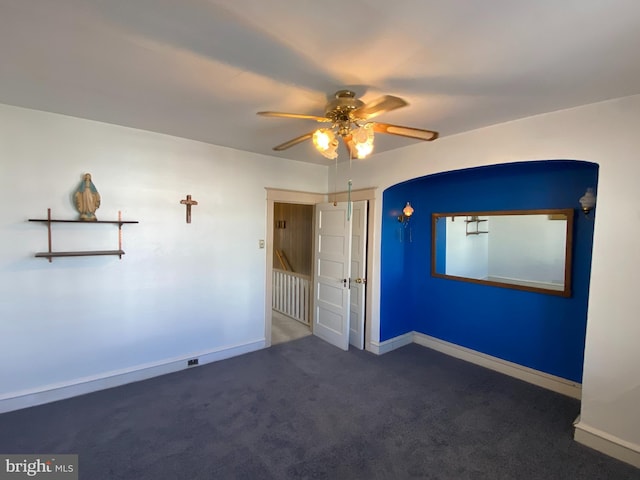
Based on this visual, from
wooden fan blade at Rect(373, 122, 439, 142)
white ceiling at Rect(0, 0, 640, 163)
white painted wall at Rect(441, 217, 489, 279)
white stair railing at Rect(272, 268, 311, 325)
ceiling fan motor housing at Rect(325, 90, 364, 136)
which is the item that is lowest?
white stair railing at Rect(272, 268, 311, 325)

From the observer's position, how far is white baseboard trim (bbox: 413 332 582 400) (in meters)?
2.96

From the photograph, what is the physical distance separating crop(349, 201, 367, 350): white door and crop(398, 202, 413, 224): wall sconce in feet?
1.78

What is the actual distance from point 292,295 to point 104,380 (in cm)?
297

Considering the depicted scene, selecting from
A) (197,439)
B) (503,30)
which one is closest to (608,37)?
(503,30)

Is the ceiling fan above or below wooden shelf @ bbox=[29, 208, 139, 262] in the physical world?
above

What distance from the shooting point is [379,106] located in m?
1.80

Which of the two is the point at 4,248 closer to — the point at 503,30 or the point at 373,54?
the point at 373,54

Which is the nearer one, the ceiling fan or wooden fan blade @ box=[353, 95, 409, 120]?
wooden fan blade @ box=[353, 95, 409, 120]

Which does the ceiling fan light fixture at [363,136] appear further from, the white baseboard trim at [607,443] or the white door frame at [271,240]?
the white baseboard trim at [607,443]

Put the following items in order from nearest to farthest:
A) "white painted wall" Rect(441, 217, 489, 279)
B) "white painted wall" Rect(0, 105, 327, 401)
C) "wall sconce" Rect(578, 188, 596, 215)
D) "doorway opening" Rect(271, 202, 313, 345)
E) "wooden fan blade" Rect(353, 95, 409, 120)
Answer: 1. "wooden fan blade" Rect(353, 95, 409, 120)
2. "white painted wall" Rect(0, 105, 327, 401)
3. "wall sconce" Rect(578, 188, 596, 215)
4. "white painted wall" Rect(441, 217, 489, 279)
5. "doorway opening" Rect(271, 202, 313, 345)

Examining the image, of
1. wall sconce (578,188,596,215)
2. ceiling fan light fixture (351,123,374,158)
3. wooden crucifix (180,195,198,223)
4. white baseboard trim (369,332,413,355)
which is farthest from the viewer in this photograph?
white baseboard trim (369,332,413,355)

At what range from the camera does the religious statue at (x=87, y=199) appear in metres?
2.70

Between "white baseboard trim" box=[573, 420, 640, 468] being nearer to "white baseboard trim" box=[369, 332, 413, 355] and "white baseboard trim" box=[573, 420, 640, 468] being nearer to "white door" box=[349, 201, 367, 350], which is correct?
"white baseboard trim" box=[369, 332, 413, 355]

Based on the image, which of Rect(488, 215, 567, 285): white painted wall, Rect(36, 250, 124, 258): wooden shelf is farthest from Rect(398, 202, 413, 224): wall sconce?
Rect(36, 250, 124, 258): wooden shelf
